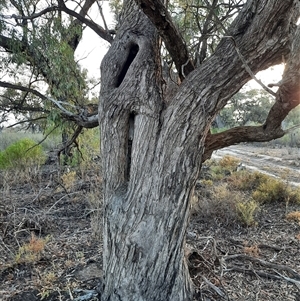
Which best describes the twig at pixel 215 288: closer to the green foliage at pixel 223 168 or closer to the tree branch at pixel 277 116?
the tree branch at pixel 277 116

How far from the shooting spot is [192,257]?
116 inches

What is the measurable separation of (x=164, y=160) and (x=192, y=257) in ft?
4.04

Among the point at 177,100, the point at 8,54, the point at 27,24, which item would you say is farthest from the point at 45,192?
the point at 177,100

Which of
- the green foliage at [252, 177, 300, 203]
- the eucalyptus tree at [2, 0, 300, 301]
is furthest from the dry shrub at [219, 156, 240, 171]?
the eucalyptus tree at [2, 0, 300, 301]

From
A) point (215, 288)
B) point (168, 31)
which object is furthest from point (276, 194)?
point (168, 31)

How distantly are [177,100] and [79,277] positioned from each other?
1777 mm

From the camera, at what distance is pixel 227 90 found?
2.20m

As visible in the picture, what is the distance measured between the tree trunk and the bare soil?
456 millimetres

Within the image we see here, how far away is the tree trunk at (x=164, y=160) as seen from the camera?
6.98 ft

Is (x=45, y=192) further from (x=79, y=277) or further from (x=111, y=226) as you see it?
(x=111, y=226)

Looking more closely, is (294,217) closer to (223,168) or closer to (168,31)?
(168,31)

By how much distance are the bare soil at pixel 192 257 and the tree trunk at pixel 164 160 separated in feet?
1.50

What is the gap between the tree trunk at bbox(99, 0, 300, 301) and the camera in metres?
2.13

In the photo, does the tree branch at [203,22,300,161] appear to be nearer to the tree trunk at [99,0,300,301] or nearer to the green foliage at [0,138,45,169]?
the tree trunk at [99,0,300,301]
